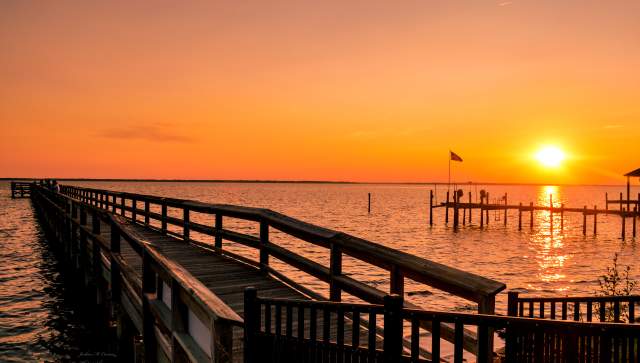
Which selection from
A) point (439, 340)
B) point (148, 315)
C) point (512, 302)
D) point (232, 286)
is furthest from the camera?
point (232, 286)

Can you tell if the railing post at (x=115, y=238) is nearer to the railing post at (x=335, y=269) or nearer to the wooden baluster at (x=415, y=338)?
the railing post at (x=335, y=269)

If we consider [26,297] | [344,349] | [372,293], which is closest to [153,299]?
[372,293]

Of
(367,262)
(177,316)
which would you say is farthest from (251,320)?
(367,262)

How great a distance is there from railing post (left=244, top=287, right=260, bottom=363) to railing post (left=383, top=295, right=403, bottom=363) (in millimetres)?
1285

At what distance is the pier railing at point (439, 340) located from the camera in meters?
2.68

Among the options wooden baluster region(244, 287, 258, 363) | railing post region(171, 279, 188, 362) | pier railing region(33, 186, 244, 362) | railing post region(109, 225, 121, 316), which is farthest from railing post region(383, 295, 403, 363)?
railing post region(109, 225, 121, 316)

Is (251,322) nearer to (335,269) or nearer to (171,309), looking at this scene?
(171,309)

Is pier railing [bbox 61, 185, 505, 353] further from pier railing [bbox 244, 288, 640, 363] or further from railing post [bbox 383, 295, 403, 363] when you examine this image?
railing post [bbox 383, 295, 403, 363]

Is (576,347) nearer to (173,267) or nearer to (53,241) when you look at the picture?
(173,267)

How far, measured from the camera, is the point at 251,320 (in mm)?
4316

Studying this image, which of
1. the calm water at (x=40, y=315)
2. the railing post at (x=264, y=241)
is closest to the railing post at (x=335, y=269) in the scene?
the railing post at (x=264, y=241)

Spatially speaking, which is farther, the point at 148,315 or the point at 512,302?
the point at 512,302

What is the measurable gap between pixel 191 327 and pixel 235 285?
3.29m

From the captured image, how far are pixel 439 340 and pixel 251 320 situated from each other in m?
1.83
